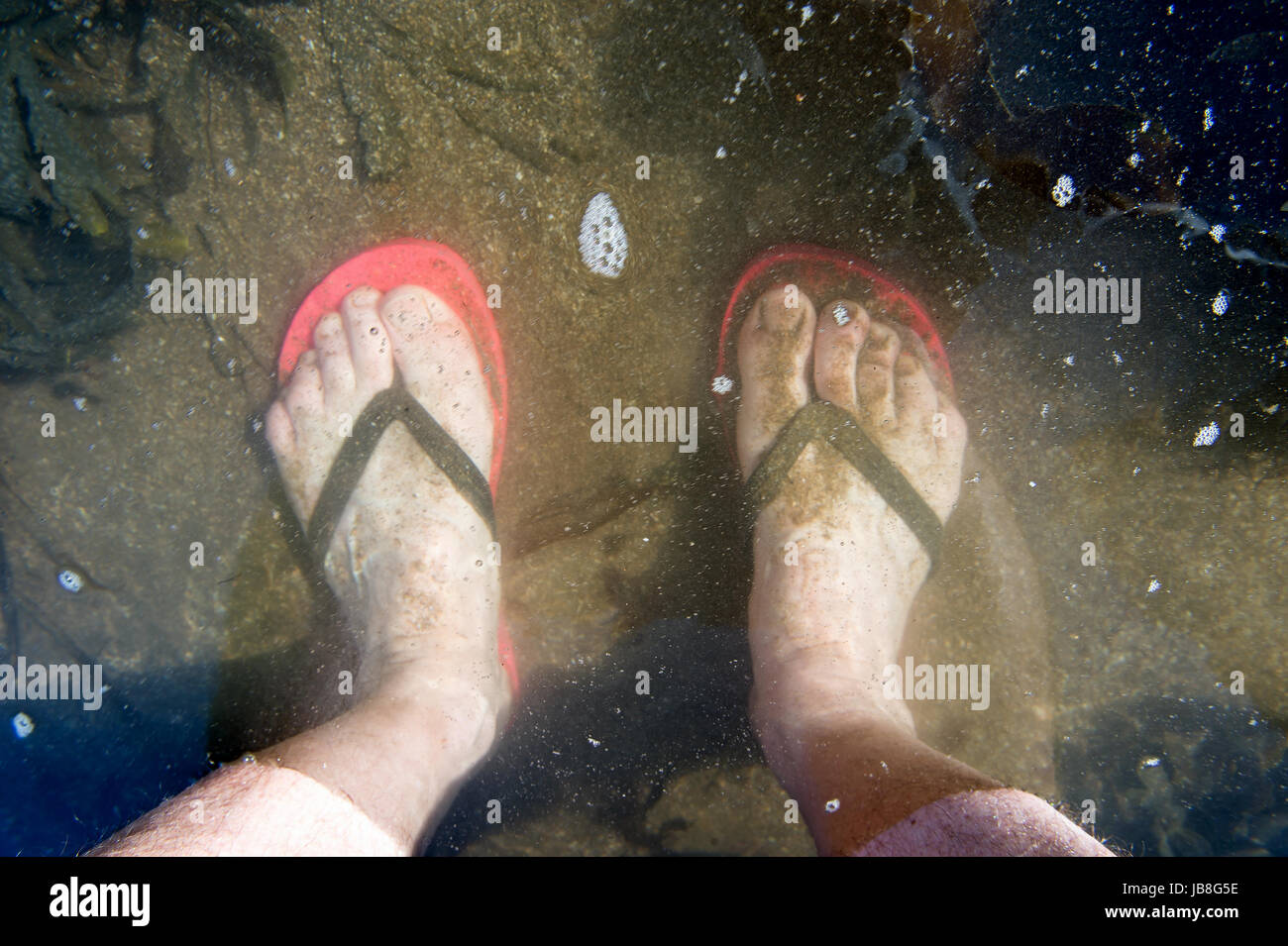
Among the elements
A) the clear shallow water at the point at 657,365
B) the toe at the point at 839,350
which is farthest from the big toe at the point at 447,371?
the toe at the point at 839,350

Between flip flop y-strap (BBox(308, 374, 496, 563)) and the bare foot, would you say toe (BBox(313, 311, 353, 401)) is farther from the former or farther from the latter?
flip flop y-strap (BBox(308, 374, 496, 563))

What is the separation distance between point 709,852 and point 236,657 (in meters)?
1.78

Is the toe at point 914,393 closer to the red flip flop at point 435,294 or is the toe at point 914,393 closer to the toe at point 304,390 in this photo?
the red flip flop at point 435,294

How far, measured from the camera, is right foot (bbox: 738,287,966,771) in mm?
1954

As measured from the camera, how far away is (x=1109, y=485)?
213cm

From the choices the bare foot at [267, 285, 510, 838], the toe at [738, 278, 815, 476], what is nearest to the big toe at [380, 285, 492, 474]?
the bare foot at [267, 285, 510, 838]

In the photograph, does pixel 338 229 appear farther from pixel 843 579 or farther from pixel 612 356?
pixel 843 579

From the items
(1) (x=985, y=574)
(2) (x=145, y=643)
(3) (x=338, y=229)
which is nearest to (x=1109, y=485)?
(1) (x=985, y=574)

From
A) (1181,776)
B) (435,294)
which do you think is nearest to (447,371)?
(435,294)

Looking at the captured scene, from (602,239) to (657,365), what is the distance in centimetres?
42

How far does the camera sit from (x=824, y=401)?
6.96ft
